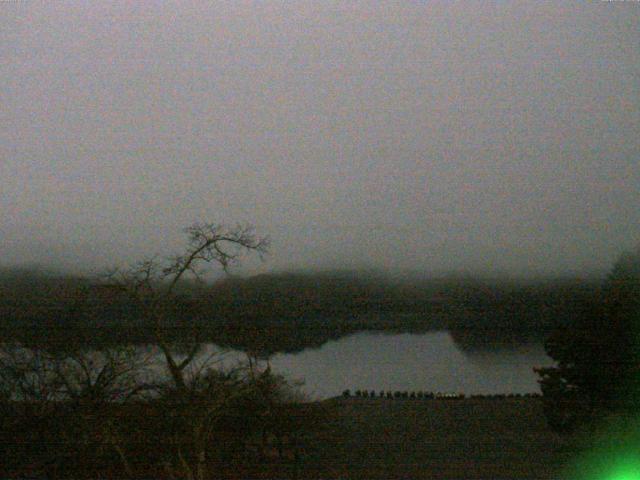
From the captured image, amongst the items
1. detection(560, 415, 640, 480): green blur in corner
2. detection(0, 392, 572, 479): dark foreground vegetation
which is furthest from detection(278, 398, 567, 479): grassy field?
detection(560, 415, 640, 480): green blur in corner

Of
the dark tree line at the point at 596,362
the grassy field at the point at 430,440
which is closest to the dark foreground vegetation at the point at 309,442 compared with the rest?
the grassy field at the point at 430,440

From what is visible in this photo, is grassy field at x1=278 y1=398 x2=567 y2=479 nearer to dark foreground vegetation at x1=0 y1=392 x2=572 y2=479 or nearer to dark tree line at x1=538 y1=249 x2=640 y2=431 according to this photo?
dark foreground vegetation at x1=0 y1=392 x2=572 y2=479

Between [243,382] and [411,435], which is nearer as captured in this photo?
[243,382]

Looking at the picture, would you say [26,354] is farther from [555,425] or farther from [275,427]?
[555,425]

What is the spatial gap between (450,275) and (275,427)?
1519 millimetres

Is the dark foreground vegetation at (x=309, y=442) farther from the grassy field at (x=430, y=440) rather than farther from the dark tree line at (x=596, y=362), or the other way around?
the dark tree line at (x=596, y=362)

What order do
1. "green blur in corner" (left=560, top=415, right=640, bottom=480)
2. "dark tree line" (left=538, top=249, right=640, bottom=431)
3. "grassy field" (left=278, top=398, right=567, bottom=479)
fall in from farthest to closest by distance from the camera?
"grassy field" (left=278, top=398, right=567, bottom=479) < "dark tree line" (left=538, top=249, right=640, bottom=431) < "green blur in corner" (left=560, top=415, right=640, bottom=480)

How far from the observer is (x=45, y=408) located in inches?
145

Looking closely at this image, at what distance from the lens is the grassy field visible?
387 centimetres

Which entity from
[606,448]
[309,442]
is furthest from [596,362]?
[309,442]

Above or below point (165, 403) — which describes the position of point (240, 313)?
above

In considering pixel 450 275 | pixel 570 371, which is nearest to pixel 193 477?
pixel 450 275

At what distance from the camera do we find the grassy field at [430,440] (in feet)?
12.7

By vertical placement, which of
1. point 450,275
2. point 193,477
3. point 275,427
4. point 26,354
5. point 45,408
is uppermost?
point 450,275
